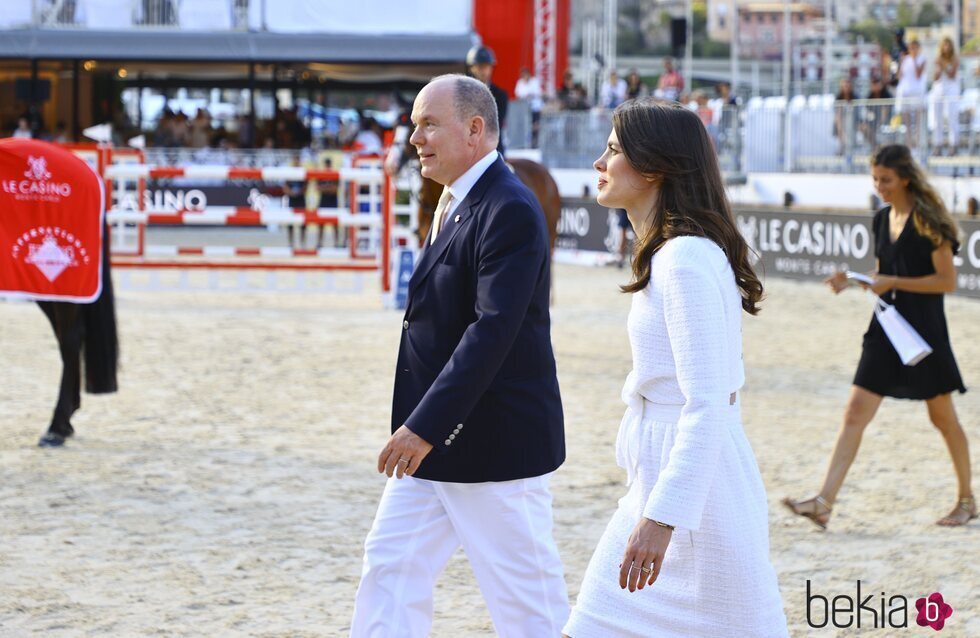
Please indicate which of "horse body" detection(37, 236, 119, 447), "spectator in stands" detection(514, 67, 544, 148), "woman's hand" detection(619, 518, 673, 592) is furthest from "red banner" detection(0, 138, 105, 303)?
"spectator in stands" detection(514, 67, 544, 148)

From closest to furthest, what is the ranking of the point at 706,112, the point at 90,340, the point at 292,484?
the point at 292,484, the point at 90,340, the point at 706,112

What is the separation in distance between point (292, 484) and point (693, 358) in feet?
13.3

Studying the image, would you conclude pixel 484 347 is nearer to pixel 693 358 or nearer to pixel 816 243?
pixel 693 358

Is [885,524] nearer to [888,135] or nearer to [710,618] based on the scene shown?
[710,618]

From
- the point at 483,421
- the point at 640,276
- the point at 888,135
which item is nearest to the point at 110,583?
the point at 483,421

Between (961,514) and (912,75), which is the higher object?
(912,75)

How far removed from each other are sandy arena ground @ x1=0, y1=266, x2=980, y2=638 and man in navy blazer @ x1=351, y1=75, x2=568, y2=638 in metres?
1.10

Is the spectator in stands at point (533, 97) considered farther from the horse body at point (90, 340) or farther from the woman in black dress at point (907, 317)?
the woman in black dress at point (907, 317)

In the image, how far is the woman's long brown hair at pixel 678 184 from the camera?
8.50 feet

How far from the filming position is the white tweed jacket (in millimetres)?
2432

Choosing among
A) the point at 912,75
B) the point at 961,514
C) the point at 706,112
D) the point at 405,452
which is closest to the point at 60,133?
the point at 706,112

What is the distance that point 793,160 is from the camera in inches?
712

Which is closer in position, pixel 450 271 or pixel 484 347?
pixel 484 347

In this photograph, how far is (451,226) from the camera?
126 inches
